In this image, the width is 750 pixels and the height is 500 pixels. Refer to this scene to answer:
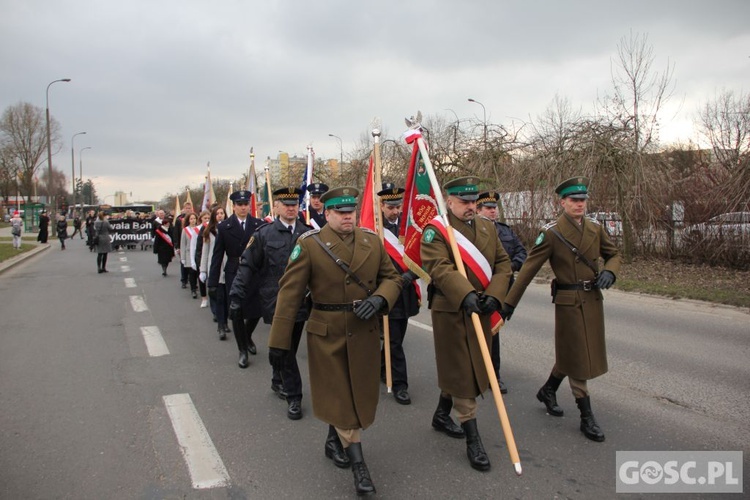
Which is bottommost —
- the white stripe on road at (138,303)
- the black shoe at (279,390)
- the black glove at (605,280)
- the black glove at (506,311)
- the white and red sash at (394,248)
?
the black shoe at (279,390)

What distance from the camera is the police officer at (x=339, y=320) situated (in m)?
3.60

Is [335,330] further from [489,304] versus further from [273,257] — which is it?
[273,257]

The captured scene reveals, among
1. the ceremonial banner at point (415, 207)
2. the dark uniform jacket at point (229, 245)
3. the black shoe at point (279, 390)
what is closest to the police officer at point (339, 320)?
the ceremonial banner at point (415, 207)

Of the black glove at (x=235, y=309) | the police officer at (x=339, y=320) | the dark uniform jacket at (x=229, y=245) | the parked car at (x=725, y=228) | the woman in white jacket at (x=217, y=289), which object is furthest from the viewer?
the parked car at (x=725, y=228)

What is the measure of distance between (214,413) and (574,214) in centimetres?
365

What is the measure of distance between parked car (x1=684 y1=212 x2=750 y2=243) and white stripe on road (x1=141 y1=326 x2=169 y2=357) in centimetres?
1278

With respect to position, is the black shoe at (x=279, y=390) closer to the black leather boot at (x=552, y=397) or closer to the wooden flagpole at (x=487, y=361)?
the wooden flagpole at (x=487, y=361)

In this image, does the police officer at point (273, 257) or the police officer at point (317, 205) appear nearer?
the police officer at point (273, 257)

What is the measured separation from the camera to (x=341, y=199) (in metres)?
3.72

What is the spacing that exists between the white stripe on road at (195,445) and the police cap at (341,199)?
2.03 metres

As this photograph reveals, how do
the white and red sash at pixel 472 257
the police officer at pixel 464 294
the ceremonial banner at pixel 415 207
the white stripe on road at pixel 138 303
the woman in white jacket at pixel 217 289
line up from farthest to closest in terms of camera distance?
the white stripe on road at pixel 138 303 → the woman in white jacket at pixel 217 289 → the ceremonial banner at pixel 415 207 → the white and red sash at pixel 472 257 → the police officer at pixel 464 294

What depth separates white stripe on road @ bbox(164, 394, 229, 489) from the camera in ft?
12.1

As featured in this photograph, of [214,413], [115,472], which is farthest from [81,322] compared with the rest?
[115,472]

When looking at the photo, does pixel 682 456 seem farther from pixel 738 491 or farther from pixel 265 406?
pixel 265 406
